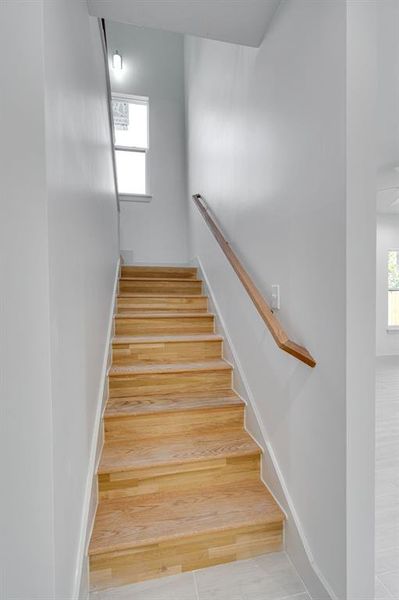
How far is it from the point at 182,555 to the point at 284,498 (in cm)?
52

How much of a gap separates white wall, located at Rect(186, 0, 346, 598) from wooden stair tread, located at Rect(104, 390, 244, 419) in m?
0.23

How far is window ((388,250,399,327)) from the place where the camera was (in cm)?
621

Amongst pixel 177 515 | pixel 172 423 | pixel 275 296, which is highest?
pixel 275 296

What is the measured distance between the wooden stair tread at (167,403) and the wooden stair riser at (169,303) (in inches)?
40.6

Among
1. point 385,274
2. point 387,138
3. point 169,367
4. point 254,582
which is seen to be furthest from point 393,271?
point 254,582

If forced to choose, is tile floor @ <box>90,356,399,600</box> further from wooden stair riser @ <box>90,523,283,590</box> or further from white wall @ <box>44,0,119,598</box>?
white wall @ <box>44,0,119,598</box>

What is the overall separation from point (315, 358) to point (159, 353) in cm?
136

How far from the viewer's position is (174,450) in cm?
176

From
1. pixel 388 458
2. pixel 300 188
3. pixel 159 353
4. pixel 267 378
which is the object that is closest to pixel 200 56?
pixel 300 188

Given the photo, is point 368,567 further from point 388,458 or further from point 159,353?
point 159,353

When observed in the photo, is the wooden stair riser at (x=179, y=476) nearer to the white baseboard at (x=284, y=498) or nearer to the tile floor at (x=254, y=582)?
the white baseboard at (x=284, y=498)

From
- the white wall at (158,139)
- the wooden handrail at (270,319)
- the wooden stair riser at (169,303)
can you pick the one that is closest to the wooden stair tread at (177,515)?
the wooden handrail at (270,319)

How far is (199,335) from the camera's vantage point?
2.68 meters

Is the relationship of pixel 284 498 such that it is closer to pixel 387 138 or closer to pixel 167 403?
pixel 167 403
